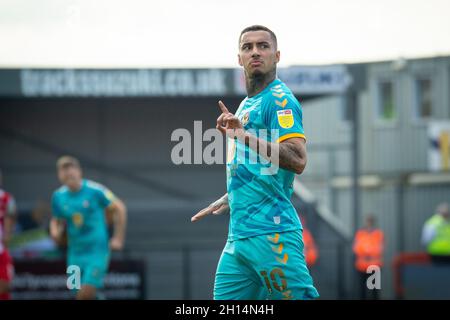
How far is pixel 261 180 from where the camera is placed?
689cm

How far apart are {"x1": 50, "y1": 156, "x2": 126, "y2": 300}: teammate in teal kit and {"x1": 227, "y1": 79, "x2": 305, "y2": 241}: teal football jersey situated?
5.86 meters

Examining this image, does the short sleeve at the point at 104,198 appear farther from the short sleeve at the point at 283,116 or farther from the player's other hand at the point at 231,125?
the player's other hand at the point at 231,125

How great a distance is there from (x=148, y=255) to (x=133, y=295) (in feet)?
3.93

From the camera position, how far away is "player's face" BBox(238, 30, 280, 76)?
6.92 meters

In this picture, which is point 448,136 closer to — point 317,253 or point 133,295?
point 317,253

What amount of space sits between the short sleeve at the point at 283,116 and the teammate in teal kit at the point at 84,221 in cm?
616

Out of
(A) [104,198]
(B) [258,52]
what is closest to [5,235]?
(A) [104,198]

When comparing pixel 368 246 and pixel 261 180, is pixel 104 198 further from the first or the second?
pixel 368 246

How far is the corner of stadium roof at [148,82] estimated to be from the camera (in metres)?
19.8

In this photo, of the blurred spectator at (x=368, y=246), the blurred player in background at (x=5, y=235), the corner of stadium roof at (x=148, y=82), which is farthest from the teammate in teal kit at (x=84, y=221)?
the blurred spectator at (x=368, y=246)

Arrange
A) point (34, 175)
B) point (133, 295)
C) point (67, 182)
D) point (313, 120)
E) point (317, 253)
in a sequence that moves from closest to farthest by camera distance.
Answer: point (67, 182) → point (133, 295) → point (317, 253) → point (34, 175) → point (313, 120)
